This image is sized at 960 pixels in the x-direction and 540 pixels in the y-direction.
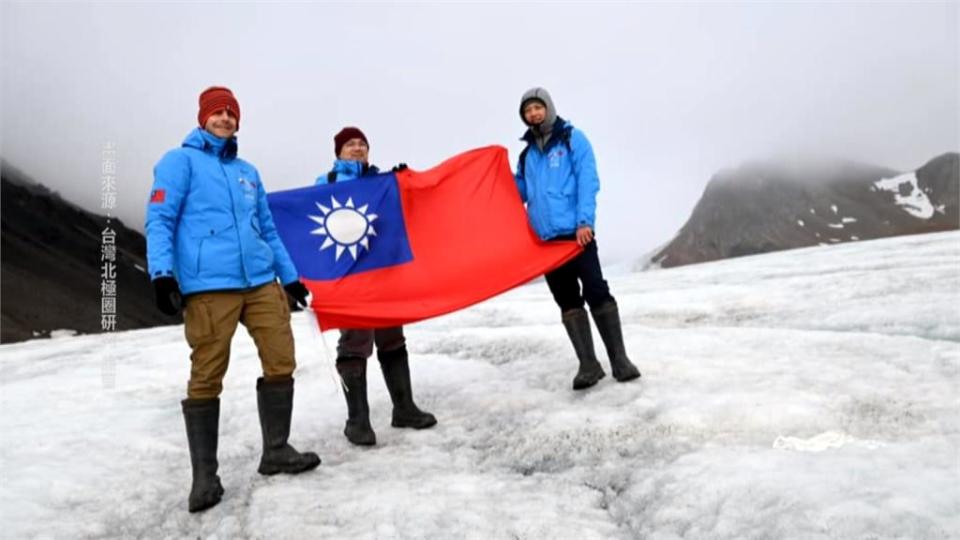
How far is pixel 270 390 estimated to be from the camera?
589cm

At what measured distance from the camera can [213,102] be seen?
5.74 m

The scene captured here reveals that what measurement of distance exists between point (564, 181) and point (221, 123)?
3462 mm

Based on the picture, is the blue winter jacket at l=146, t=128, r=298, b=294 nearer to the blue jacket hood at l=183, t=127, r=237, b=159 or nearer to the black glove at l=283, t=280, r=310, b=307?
the blue jacket hood at l=183, t=127, r=237, b=159

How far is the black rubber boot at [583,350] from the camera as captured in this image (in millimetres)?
7469

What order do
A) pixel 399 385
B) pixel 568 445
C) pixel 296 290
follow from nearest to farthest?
pixel 568 445 → pixel 296 290 → pixel 399 385

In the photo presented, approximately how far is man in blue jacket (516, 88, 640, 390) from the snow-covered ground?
14.9 inches

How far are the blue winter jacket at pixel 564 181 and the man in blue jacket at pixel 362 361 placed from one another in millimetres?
1846

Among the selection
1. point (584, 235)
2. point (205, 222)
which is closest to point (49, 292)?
point (205, 222)

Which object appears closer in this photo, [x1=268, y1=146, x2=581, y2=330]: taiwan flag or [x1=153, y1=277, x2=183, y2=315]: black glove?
[x1=153, y1=277, x2=183, y2=315]: black glove

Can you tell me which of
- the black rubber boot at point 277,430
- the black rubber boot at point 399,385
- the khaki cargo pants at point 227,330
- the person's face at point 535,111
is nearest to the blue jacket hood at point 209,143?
the khaki cargo pants at point 227,330

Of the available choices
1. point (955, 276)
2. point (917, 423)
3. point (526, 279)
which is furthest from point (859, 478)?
point (955, 276)

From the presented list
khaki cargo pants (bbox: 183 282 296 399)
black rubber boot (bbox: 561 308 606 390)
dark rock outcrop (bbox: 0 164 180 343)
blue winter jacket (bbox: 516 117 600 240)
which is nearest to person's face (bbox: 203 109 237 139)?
khaki cargo pants (bbox: 183 282 296 399)

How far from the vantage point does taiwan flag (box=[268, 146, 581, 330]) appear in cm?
739

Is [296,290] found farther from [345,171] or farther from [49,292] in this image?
[49,292]
